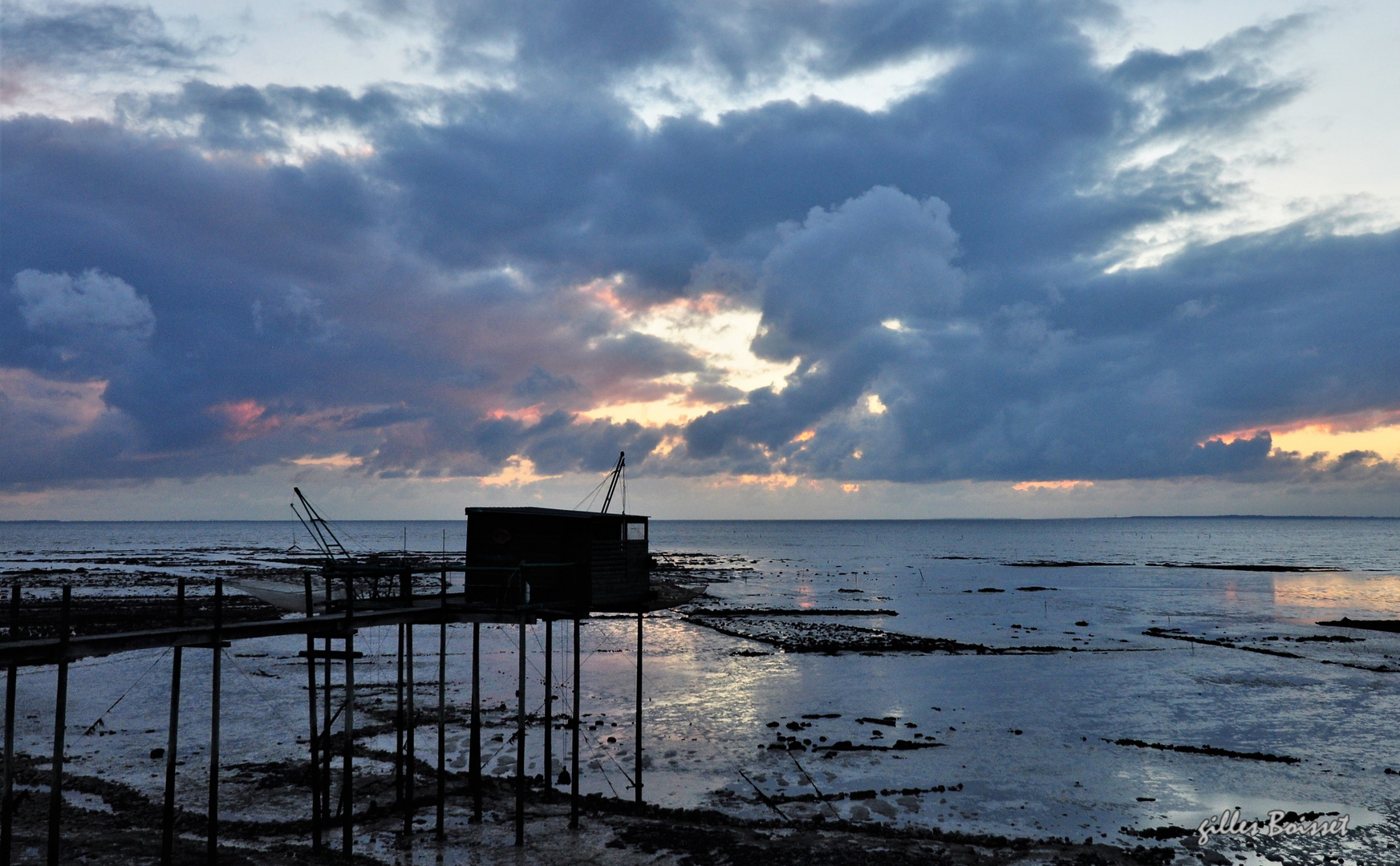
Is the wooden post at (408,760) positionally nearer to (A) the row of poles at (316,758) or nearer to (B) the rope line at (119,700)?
(A) the row of poles at (316,758)

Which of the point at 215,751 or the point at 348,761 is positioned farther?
the point at 348,761

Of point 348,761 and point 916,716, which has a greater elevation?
point 348,761

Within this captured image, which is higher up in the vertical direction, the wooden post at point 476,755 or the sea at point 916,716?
the wooden post at point 476,755

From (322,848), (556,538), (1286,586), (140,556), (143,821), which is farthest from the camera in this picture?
(140,556)

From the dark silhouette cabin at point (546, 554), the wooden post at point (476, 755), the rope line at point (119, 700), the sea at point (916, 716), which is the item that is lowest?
the sea at point (916, 716)

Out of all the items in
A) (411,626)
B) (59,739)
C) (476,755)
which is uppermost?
(411,626)

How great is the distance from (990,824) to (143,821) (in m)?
25.8

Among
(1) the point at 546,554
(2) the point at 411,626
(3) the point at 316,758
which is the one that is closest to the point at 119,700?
(2) the point at 411,626

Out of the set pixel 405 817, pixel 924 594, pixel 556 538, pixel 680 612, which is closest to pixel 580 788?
pixel 405 817

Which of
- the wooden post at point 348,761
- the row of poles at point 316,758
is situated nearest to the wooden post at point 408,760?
the row of poles at point 316,758

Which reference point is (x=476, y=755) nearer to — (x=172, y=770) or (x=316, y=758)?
(x=316, y=758)

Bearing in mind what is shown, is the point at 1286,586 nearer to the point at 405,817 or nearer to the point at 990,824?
the point at 990,824

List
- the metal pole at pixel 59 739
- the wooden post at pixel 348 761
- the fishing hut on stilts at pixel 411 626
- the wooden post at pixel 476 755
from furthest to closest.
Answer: the wooden post at pixel 476 755 → the wooden post at pixel 348 761 → the fishing hut on stilts at pixel 411 626 → the metal pole at pixel 59 739

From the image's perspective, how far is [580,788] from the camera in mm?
29219
